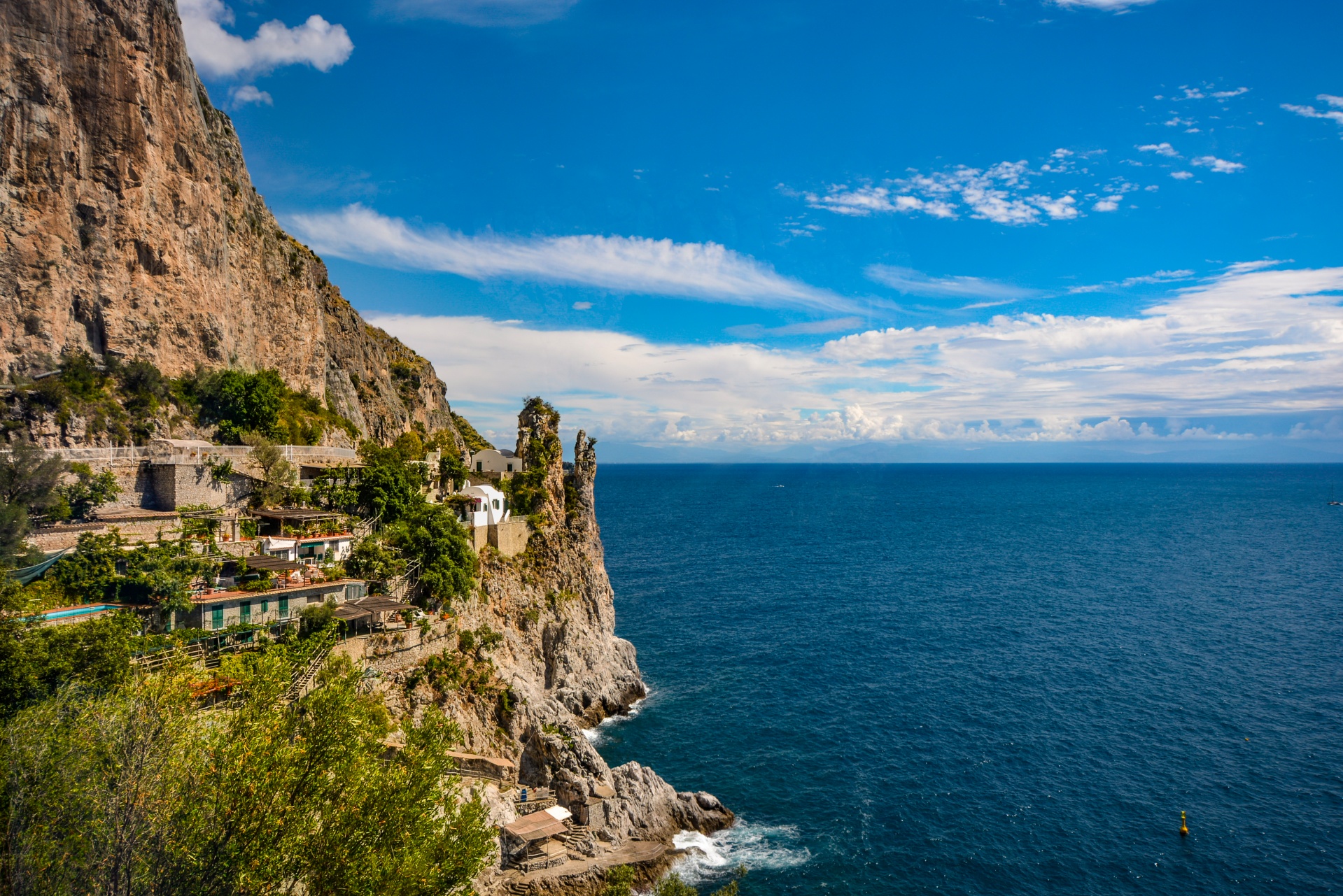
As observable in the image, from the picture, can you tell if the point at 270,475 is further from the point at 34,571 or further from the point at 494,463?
the point at 494,463

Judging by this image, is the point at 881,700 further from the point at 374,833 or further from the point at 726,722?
the point at 374,833

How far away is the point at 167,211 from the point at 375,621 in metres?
34.8

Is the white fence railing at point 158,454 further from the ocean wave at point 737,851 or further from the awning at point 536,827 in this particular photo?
the ocean wave at point 737,851

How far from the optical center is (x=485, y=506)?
56.0 m

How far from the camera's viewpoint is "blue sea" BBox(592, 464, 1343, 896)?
3522 centimetres

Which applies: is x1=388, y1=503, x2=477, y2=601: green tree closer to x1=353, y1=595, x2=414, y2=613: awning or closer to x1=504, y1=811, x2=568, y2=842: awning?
x1=353, y1=595, x2=414, y2=613: awning

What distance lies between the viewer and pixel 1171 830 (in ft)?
121

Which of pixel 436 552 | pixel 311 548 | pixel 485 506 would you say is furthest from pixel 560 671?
pixel 311 548

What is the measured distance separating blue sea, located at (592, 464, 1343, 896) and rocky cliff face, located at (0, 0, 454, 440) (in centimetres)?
4365

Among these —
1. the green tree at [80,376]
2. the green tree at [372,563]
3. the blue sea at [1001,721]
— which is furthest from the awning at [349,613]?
the green tree at [80,376]

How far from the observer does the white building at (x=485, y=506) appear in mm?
53900

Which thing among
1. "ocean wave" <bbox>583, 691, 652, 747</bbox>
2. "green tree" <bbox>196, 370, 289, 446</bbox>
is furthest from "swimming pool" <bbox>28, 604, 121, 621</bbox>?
"ocean wave" <bbox>583, 691, 652, 747</bbox>

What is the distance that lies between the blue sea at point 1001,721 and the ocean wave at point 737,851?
139 mm

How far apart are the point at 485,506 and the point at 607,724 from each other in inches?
758
